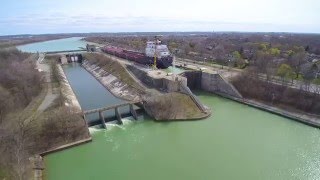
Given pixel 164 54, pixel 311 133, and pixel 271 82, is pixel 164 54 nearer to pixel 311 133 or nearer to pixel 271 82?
pixel 271 82

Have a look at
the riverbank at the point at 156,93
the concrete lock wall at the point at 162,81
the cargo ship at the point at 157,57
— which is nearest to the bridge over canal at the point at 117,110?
the riverbank at the point at 156,93

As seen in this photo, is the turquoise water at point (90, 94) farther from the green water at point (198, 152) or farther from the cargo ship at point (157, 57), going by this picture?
the cargo ship at point (157, 57)

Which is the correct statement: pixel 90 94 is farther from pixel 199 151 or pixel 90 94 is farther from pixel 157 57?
pixel 199 151

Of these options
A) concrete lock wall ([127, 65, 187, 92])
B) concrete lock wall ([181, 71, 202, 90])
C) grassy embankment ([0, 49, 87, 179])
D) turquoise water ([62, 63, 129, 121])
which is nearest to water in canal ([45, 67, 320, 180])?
grassy embankment ([0, 49, 87, 179])

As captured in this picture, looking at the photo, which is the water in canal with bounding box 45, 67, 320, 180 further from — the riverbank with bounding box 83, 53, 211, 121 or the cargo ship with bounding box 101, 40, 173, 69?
the cargo ship with bounding box 101, 40, 173, 69

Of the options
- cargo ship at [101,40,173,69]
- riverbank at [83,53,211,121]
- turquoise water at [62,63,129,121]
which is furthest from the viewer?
cargo ship at [101,40,173,69]

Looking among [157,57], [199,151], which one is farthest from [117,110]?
[157,57]

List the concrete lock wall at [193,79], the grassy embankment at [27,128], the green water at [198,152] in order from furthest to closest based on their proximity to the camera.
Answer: the concrete lock wall at [193,79] → the green water at [198,152] → the grassy embankment at [27,128]
